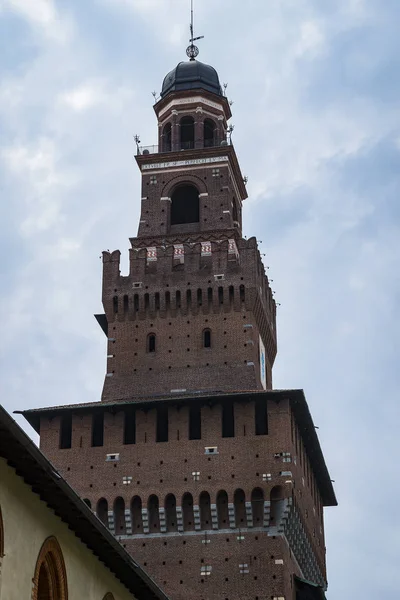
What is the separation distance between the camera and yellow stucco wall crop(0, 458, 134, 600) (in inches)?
824

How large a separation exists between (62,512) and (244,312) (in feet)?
87.2

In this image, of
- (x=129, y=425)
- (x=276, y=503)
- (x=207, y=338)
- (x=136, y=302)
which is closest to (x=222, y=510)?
(x=276, y=503)

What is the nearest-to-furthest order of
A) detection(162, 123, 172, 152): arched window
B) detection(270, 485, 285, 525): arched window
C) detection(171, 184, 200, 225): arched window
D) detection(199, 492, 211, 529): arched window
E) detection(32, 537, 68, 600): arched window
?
detection(32, 537, 68, 600): arched window → detection(270, 485, 285, 525): arched window → detection(199, 492, 211, 529): arched window → detection(171, 184, 200, 225): arched window → detection(162, 123, 172, 152): arched window

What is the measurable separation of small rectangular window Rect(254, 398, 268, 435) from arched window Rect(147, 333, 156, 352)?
636 centimetres

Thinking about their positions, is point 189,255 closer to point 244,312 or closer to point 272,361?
point 244,312

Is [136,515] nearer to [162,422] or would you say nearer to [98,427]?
[162,422]

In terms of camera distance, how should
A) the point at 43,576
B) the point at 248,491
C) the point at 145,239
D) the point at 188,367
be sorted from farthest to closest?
the point at 145,239 → the point at 188,367 → the point at 248,491 → the point at 43,576

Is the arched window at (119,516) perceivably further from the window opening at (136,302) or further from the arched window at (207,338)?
the window opening at (136,302)

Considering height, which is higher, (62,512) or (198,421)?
(198,421)

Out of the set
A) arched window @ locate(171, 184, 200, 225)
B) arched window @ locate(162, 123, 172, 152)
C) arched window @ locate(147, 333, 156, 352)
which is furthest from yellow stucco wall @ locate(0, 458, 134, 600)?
arched window @ locate(162, 123, 172, 152)

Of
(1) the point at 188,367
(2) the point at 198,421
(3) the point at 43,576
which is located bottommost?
(3) the point at 43,576

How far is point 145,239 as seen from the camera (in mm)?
53906

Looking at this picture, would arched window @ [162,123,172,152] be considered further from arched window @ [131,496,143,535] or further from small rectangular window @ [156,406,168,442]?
arched window @ [131,496,143,535]

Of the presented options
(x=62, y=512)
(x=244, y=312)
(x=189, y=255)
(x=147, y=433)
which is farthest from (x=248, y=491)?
(x=62, y=512)
